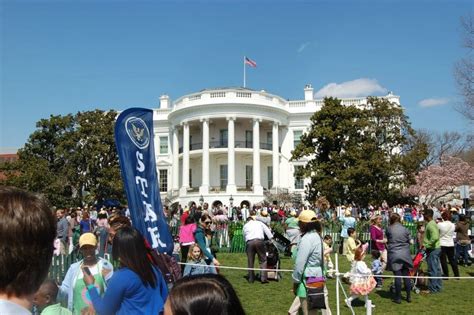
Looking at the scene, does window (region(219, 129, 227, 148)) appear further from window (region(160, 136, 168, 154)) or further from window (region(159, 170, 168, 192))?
window (region(159, 170, 168, 192))

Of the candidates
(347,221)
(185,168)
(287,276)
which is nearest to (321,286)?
(287,276)

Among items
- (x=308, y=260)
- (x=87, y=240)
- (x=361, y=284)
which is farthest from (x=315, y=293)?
(x=361, y=284)

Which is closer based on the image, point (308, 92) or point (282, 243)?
point (282, 243)

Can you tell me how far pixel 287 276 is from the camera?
Answer: 12.8 m

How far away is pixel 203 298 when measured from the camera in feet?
5.65

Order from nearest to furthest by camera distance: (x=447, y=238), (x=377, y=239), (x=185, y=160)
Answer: (x=447, y=238) < (x=377, y=239) < (x=185, y=160)

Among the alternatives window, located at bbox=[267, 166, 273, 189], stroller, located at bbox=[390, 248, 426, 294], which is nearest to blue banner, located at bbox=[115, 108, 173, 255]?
stroller, located at bbox=[390, 248, 426, 294]

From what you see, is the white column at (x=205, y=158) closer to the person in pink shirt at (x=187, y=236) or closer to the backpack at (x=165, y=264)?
the person in pink shirt at (x=187, y=236)

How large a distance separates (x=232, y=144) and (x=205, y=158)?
3.00 metres

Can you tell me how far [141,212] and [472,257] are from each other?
14.2m

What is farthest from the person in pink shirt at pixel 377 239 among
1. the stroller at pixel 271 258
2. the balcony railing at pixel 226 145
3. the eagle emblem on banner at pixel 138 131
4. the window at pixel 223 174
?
the window at pixel 223 174

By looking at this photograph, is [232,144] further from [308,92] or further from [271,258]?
[271,258]

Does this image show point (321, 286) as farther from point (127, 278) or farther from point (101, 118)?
point (101, 118)

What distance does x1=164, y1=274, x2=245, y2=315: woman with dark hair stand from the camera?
67.5 inches
